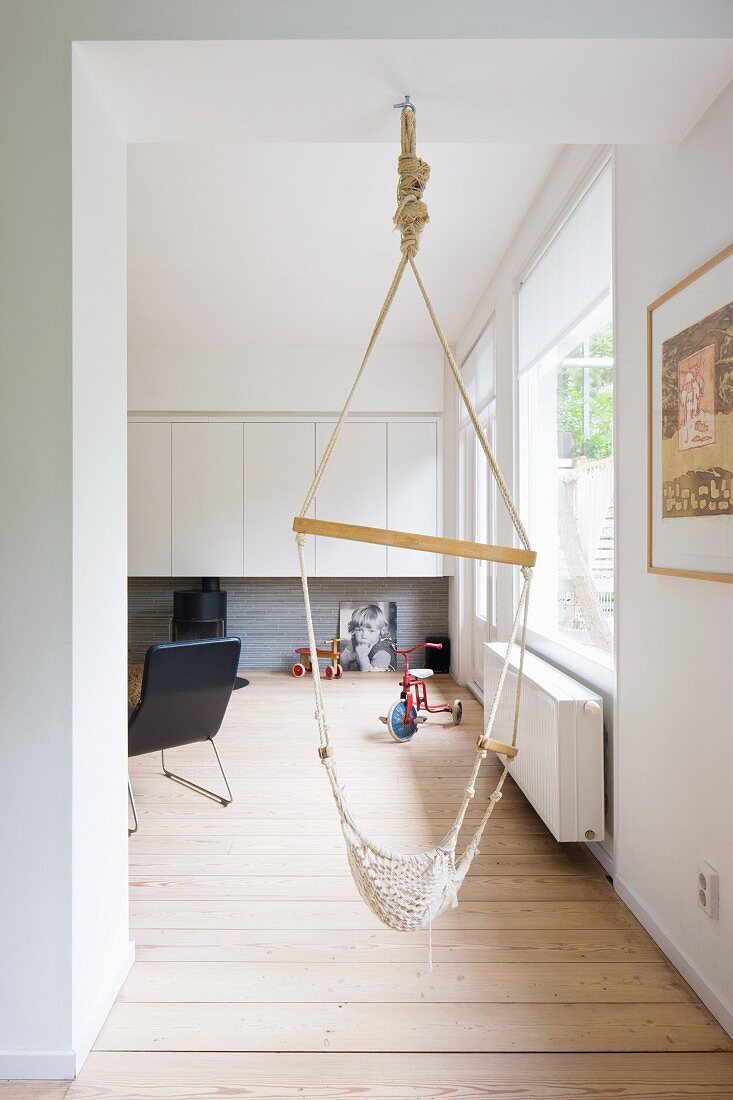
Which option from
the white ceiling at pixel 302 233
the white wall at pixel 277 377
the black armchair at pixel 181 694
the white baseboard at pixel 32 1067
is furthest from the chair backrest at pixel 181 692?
the white wall at pixel 277 377

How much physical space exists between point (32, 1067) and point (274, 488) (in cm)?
460

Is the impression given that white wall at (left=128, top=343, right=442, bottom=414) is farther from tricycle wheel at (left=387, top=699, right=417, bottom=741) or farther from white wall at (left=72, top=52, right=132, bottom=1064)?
white wall at (left=72, top=52, right=132, bottom=1064)

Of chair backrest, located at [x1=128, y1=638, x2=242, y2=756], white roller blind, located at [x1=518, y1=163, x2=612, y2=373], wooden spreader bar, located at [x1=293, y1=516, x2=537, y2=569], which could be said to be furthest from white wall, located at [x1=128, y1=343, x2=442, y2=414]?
wooden spreader bar, located at [x1=293, y1=516, x2=537, y2=569]

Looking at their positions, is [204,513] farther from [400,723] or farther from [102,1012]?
[102,1012]

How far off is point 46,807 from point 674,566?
5.30 ft

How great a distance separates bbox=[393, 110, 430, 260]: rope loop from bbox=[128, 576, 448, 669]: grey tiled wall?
15.1 ft

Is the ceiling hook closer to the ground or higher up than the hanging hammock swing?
higher up

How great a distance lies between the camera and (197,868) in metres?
2.46

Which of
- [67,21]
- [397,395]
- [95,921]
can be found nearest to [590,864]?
[95,921]

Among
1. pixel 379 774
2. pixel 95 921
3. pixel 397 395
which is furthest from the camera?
pixel 397 395

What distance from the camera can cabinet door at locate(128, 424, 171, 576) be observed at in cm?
577

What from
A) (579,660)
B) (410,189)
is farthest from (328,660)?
(410,189)

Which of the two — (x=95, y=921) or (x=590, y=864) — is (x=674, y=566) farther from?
(x=95, y=921)

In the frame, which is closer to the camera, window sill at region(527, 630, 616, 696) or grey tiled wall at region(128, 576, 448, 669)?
window sill at region(527, 630, 616, 696)
